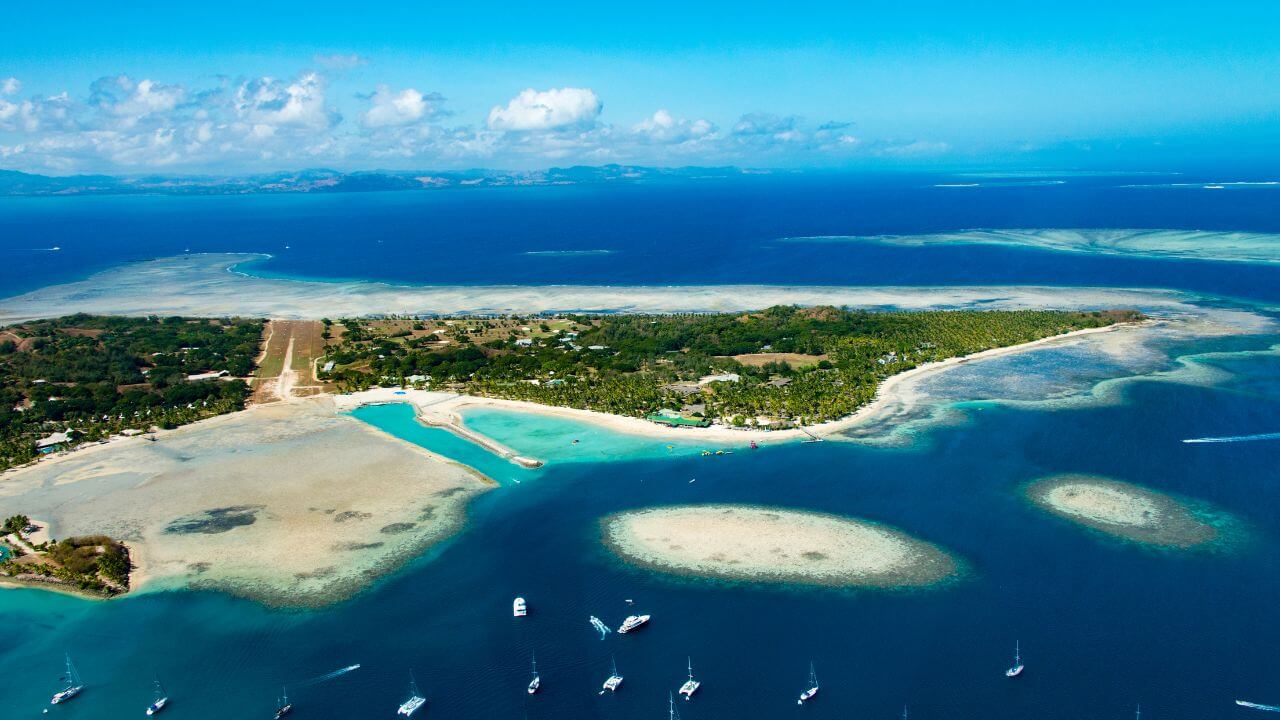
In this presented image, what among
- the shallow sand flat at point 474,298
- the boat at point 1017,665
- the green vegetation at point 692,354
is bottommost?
the boat at point 1017,665

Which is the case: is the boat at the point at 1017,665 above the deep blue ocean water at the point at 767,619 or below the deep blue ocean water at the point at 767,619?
below

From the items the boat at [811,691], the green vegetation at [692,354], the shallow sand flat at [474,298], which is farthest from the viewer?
the shallow sand flat at [474,298]

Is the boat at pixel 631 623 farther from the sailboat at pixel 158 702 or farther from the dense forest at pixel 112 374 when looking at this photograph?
the dense forest at pixel 112 374

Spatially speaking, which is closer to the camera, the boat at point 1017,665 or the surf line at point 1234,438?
the boat at point 1017,665

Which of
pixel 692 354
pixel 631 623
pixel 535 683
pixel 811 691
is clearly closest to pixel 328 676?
pixel 535 683

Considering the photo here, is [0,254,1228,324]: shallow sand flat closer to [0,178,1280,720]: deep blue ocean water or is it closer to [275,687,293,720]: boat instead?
[0,178,1280,720]: deep blue ocean water

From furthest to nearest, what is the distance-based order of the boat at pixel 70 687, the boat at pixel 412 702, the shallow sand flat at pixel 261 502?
the shallow sand flat at pixel 261 502, the boat at pixel 70 687, the boat at pixel 412 702

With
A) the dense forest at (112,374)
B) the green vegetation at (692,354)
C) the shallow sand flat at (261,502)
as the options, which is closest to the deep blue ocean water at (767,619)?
the shallow sand flat at (261,502)
